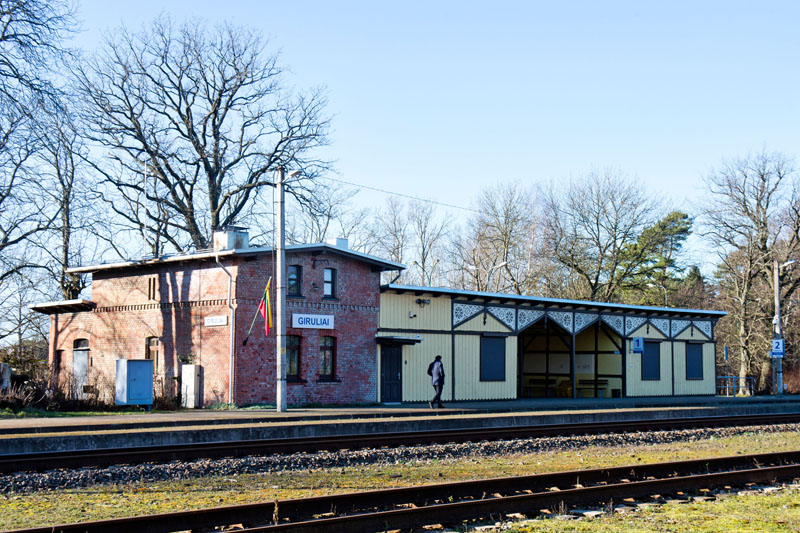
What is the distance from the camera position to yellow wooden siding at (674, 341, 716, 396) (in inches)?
1581

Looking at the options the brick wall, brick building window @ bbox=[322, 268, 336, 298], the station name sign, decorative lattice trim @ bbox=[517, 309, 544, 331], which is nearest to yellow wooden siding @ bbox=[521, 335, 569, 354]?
decorative lattice trim @ bbox=[517, 309, 544, 331]

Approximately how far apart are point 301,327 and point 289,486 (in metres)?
16.4

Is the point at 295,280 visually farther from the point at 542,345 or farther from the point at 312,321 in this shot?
the point at 542,345

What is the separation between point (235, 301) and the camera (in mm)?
26391

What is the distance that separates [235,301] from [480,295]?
963 centimetres

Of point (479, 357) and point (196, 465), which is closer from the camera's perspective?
point (196, 465)

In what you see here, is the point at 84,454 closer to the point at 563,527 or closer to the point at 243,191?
the point at 563,527

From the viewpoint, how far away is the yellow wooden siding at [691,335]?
1592 inches

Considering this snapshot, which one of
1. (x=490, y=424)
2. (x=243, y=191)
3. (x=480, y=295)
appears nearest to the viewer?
(x=490, y=424)

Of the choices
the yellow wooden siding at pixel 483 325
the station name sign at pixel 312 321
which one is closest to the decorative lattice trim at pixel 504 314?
the yellow wooden siding at pixel 483 325

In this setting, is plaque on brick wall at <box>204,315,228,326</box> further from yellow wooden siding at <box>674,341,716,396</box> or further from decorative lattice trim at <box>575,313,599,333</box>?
yellow wooden siding at <box>674,341,716,396</box>

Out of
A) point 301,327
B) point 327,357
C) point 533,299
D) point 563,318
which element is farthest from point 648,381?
point 301,327

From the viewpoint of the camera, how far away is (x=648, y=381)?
3866cm

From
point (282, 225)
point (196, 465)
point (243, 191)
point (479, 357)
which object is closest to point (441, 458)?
point (196, 465)
